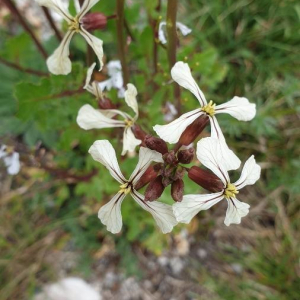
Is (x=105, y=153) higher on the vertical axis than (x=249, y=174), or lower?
higher

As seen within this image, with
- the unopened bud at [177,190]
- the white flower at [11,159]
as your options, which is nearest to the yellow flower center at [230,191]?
the unopened bud at [177,190]

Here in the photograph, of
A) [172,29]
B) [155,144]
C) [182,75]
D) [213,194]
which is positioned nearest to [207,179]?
[213,194]

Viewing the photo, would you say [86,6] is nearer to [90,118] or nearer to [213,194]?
[90,118]

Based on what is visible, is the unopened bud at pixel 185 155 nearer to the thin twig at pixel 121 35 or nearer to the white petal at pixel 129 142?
the white petal at pixel 129 142

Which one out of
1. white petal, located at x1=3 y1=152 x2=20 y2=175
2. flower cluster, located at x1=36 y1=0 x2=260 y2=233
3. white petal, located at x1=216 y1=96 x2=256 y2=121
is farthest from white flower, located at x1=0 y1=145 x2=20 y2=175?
white petal, located at x1=216 y1=96 x2=256 y2=121

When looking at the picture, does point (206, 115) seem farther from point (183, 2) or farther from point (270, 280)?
point (183, 2)

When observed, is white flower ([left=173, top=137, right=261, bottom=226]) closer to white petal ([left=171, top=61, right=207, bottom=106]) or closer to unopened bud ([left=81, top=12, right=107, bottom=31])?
white petal ([left=171, top=61, right=207, bottom=106])
